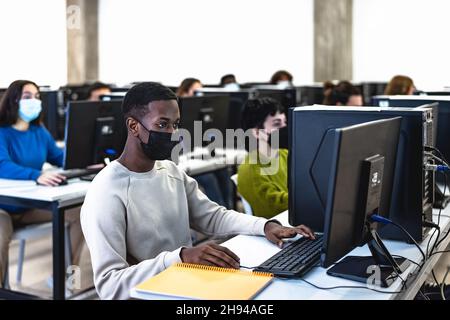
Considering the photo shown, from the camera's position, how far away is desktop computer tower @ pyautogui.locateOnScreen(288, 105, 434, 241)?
6.33 feet

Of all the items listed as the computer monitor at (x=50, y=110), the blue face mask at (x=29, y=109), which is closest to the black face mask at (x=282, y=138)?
the blue face mask at (x=29, y=109)

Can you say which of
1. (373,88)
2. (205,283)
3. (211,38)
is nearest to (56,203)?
(205,283)

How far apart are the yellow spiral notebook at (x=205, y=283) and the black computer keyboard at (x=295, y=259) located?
0.05 meters

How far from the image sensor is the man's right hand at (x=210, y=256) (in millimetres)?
1674

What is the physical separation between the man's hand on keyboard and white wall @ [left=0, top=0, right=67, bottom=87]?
16.2 ft

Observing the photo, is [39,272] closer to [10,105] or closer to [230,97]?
[10,105]

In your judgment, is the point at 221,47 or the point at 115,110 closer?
the point at 115,110

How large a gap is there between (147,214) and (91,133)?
58.7 inches

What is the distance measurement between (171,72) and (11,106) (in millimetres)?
6054

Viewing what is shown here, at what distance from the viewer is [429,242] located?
6.86 ft

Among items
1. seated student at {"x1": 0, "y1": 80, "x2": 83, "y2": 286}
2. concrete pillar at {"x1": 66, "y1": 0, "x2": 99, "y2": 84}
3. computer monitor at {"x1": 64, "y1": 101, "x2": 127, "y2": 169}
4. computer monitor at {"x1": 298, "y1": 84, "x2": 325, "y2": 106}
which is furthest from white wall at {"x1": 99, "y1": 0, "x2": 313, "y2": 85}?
computer monitor at {"x1": 64, "y1": 101, "x2": 127, "y2": 169}
